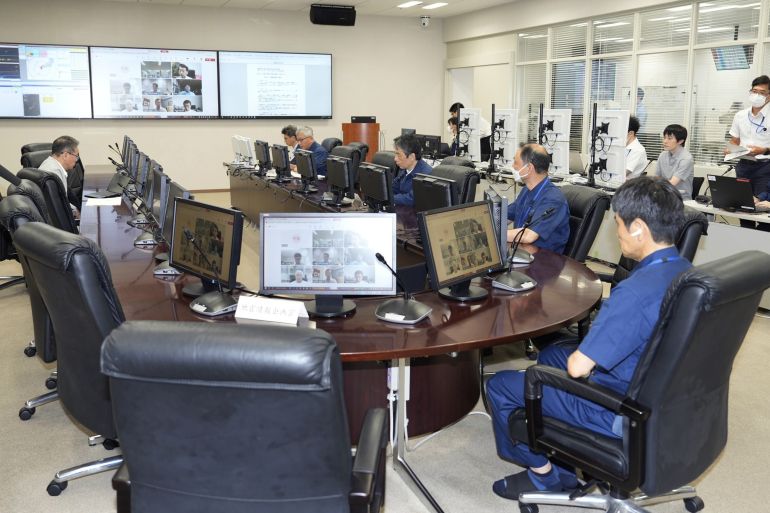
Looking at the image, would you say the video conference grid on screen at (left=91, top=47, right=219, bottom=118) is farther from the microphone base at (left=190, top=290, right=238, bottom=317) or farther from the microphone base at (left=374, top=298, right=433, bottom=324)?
the microphone base at (left=374, top=298, right=433, bottom=324)

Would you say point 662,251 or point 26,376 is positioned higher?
point 662,251

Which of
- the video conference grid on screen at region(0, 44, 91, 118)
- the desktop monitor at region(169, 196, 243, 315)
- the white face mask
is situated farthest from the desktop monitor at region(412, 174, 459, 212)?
the video conference grid on screen at region(0, 44, 91, 118)

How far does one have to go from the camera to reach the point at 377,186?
429 cm

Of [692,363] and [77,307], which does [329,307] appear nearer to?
[77,307]

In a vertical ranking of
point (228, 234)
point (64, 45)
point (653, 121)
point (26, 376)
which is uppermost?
point (64, 45)

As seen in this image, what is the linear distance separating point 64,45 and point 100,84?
0.69 metres

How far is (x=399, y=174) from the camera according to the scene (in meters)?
5.93

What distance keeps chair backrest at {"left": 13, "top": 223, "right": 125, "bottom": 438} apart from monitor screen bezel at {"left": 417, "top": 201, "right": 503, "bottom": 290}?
1.01 metres

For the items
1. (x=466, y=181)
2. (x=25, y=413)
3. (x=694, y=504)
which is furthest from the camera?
(x=466, y=181)

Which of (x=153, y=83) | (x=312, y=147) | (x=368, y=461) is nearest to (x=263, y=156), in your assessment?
(x=312, y=147)

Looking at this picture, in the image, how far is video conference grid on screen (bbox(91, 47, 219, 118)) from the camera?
1032cm

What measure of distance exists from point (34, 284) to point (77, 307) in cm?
81

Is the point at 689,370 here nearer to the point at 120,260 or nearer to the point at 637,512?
the point at 637,512

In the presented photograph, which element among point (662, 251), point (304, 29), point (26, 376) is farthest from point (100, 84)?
point (662, 251)
